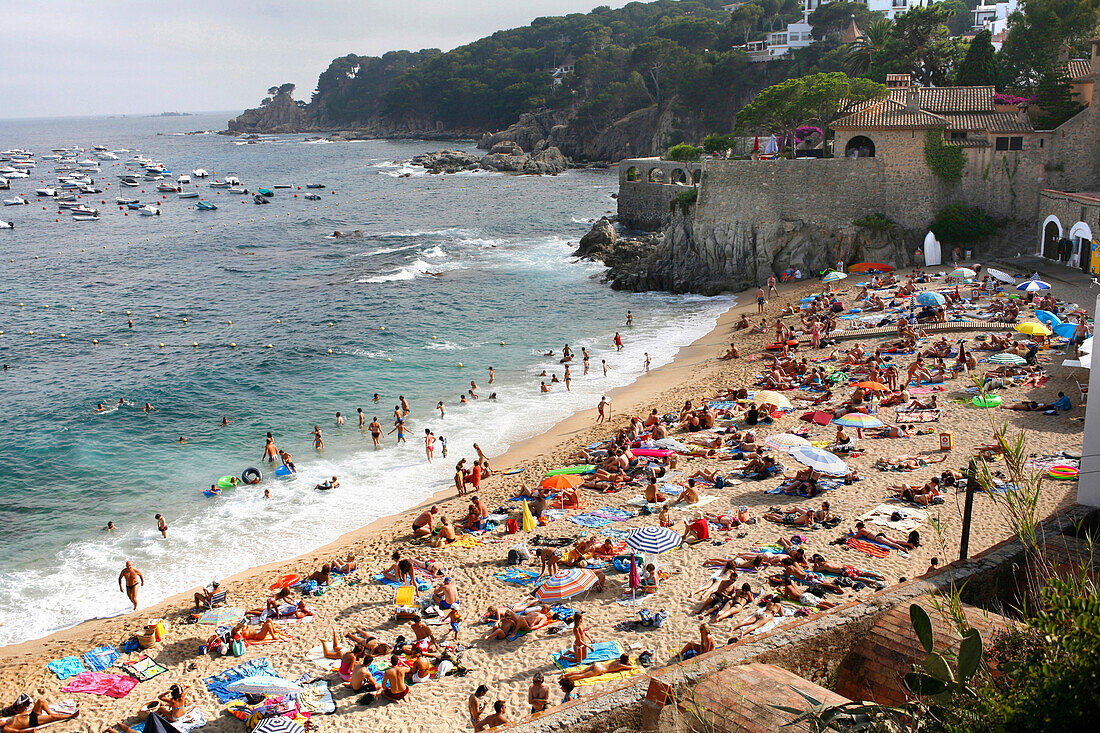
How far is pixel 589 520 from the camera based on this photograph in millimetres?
15320

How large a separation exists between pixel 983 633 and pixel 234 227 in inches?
2552

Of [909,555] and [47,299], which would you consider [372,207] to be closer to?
[47,299]

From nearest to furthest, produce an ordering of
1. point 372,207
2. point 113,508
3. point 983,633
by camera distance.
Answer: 1. point 983,633
2. point 113,508
3. point 372,207

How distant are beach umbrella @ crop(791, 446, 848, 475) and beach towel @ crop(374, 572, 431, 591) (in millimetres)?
7107

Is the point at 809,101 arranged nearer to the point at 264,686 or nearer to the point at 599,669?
the point at 599,669

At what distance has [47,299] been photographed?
4103 cm

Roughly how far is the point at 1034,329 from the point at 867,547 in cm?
1221

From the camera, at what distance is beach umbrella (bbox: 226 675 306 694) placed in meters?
10.7

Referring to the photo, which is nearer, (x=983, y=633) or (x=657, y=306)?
(x=983, y=633)

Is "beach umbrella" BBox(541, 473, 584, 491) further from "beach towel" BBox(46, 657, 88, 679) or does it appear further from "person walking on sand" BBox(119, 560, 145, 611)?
"beach towel" BBox(46, 657, 88, 679)

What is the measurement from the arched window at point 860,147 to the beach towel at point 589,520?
24.6 m

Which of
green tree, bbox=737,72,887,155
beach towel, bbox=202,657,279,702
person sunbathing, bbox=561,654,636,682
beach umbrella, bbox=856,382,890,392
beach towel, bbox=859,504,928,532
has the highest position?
green tree, bbox=737,72,887,155

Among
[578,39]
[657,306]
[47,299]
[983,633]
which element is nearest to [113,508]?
[983,633]

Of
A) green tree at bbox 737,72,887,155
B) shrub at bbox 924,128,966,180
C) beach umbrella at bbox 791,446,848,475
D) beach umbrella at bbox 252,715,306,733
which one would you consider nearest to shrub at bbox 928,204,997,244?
shrub at bbox 924,128,966,180
